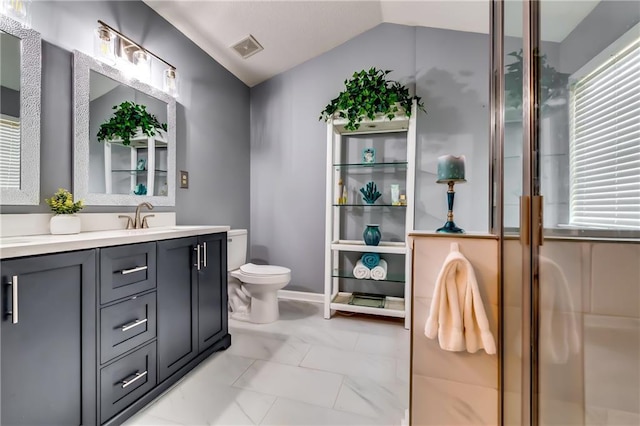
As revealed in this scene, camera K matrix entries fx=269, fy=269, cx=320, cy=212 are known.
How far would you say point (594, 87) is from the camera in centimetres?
79

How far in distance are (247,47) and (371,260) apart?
232 cm

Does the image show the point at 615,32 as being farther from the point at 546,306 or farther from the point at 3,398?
the point at 3,398

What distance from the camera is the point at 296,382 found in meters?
1.56

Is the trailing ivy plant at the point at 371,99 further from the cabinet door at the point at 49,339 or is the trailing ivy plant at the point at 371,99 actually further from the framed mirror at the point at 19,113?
the cabinet door at the point at 49,339

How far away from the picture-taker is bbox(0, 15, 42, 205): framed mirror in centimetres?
122

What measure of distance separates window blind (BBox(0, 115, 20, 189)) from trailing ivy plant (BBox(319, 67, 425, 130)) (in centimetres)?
205

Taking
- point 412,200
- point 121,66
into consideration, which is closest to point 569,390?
point 412,200

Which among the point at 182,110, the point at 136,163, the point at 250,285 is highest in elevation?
the point at 182,110

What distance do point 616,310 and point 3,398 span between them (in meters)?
1.85

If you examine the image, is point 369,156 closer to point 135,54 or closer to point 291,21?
point 291,21

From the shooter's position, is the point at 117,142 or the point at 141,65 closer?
the point at 117,142

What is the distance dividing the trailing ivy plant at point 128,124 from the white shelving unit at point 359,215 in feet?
4.72

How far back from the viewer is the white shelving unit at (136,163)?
5.57ft

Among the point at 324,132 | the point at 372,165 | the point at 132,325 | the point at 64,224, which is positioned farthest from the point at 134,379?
the point at 324,132
